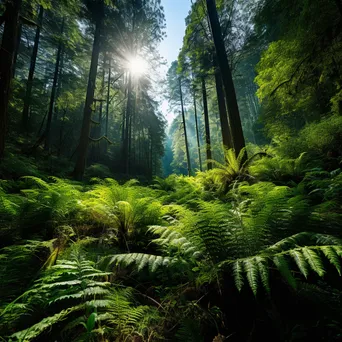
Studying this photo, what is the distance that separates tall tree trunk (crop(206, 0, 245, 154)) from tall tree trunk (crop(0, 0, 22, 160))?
5.01 meters

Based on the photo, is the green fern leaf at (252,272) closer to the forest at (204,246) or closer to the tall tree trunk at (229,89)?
the forest at (204,246)

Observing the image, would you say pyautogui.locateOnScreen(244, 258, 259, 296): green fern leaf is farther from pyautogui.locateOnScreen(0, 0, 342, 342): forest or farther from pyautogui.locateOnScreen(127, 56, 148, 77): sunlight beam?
pyautogui.locateOnScreen(127, 56, 148, 77): sunlight beam

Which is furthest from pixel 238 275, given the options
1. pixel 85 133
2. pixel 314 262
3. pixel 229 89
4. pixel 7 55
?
pixel 85 133

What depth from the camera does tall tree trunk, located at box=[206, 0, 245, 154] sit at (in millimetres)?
5441

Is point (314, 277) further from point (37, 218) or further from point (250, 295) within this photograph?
point (37, 218)

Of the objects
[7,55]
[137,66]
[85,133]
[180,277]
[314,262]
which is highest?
[137,66]

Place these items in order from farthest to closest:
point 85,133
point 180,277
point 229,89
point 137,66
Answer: point 137,66, point 85,133, point 229,89, point 180,277

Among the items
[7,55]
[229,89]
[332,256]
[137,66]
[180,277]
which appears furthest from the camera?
[137,66]

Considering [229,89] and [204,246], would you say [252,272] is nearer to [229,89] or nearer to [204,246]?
[204,246]

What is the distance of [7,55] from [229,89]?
5.29 m

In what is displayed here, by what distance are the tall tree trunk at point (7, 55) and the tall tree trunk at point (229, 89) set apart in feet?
16.4

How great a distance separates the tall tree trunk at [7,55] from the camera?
3562mm

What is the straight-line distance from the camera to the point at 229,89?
5641 mm

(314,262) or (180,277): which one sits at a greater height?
(314,262)
